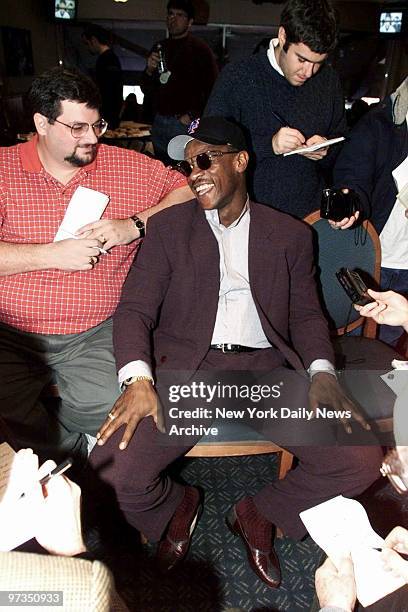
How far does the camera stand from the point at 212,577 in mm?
1852

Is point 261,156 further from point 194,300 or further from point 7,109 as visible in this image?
point 7,109

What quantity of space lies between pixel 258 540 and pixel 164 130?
8.95 feet

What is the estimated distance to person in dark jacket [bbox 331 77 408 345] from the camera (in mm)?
2113

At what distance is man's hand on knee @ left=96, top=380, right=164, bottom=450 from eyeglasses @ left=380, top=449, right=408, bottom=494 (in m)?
0.74

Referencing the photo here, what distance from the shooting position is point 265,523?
1893mm

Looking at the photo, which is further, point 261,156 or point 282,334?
point 261,156

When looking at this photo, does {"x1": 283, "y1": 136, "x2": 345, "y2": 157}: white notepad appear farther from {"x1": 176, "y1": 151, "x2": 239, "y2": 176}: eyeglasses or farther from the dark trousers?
the dark trousers

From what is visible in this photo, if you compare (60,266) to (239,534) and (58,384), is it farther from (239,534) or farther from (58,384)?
(239,534)

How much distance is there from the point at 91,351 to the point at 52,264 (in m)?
0.37

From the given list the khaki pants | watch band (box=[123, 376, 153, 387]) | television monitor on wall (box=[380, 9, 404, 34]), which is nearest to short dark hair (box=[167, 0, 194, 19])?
the khaki pants

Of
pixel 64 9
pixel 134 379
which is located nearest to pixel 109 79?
A: pixel 64 9

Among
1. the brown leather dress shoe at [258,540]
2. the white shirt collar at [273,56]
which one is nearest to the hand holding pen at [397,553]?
the brown leather dress shoe at [258,540]

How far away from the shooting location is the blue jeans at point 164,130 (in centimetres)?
356

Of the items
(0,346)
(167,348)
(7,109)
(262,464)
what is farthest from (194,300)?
(7,109)
